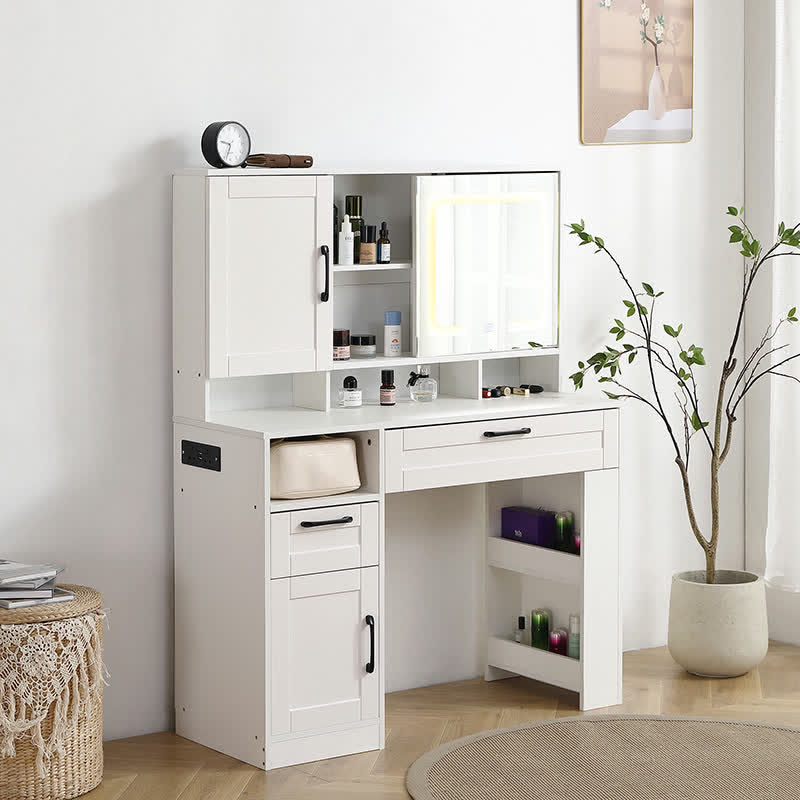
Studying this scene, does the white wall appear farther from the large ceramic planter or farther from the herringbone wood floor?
the large ceramic planter

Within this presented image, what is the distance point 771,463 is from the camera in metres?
4.90

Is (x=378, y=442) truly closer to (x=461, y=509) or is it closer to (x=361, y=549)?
(x=361, y=549)

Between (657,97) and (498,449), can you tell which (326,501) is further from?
(657,97)

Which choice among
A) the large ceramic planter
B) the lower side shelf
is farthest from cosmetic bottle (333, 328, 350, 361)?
the large ceramic planter

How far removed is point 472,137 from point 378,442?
1.17m

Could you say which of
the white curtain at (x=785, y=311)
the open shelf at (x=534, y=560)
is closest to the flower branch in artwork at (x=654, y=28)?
the white curtain at (x=785, y=311)

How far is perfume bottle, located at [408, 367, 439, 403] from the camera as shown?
424 cm

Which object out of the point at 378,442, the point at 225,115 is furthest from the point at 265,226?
the point at 378,442

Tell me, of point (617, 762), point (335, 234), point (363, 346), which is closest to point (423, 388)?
point (363, 346)

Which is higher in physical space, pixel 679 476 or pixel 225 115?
pixel 225 115

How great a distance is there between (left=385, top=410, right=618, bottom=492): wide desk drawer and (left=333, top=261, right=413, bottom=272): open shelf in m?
0.49

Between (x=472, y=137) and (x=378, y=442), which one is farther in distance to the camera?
(x=472, y=137)

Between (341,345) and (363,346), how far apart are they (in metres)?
0.07

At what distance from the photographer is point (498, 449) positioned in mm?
4051
